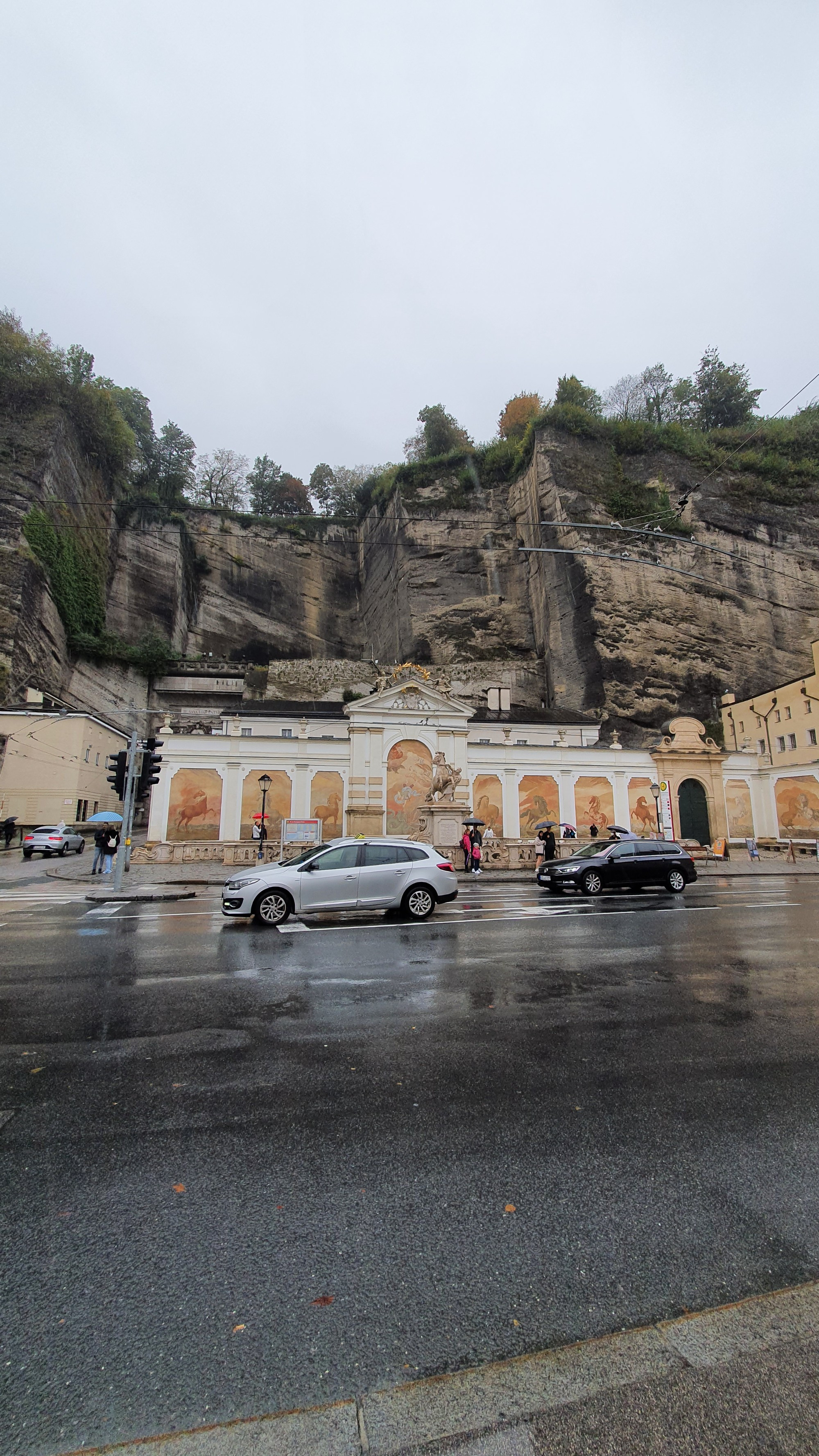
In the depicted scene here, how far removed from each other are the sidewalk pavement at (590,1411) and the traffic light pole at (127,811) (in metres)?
16.1

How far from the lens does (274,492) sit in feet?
252

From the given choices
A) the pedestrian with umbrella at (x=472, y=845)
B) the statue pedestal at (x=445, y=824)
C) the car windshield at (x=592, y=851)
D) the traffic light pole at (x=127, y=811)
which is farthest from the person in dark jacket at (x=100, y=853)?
the car windshield at (x=592, y=851)

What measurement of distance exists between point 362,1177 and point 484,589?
54903 millimetres

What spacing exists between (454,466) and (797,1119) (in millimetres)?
60858

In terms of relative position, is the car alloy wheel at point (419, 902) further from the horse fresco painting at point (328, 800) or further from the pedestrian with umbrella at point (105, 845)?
the horse fresco painting at point (328, 800)

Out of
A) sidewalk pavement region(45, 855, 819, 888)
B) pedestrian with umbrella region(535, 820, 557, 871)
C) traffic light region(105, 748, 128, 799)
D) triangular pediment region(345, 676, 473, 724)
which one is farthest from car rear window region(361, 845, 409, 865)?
triangular pediment region(345, 676, 473, 724)

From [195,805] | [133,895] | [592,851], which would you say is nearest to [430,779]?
[195,805]

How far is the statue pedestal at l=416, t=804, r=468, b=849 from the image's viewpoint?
78.8 ft

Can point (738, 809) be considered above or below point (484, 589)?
below

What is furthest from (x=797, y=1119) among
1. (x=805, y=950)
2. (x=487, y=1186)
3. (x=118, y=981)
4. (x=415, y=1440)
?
(x=118, y=981)

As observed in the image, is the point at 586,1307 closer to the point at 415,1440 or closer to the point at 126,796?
the point at 415,1440

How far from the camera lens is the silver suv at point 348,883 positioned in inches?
430

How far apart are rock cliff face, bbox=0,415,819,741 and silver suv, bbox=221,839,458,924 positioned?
93.7ft

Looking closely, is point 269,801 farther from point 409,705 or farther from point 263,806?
point 409,705
